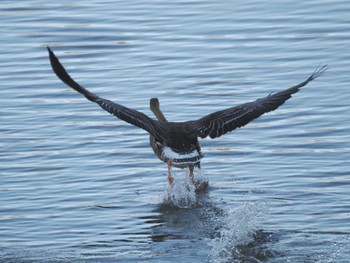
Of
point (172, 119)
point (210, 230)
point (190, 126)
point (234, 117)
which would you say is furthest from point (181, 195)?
point (172, 119)

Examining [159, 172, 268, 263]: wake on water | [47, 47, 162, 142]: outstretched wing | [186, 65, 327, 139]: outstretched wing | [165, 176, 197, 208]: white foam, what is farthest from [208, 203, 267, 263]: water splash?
[47, 47, 162, 142]: outstretched wing

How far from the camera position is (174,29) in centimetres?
1895

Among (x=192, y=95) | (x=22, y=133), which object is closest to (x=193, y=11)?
(x=192, y=95)

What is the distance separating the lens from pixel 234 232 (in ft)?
32.2

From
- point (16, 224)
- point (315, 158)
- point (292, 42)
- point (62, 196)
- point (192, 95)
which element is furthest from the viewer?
point (292, 42)

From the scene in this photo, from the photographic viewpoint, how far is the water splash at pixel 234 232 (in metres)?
9.36

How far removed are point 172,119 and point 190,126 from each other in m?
2.54

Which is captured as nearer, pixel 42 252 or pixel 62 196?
pixel 42 252

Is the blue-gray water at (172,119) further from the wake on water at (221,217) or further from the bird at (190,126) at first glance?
the bird at (190,126)

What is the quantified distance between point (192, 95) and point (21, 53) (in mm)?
4032

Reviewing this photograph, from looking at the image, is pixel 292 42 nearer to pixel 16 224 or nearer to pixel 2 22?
pixel 2 22

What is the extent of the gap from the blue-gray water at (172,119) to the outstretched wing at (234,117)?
0.68 metres

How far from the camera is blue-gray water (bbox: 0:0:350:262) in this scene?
10.0 m

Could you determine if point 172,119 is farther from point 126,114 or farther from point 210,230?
point 210,230
